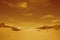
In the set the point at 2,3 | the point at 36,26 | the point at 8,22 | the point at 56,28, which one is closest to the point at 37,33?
the point at 36,26

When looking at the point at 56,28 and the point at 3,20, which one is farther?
the point at 56,28

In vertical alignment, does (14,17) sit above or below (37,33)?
above

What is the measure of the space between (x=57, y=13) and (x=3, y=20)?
65 centimetres

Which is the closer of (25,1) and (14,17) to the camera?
(25,1)

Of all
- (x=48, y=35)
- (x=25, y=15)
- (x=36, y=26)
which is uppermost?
(x=25, y=15)

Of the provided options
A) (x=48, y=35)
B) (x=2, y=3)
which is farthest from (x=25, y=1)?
(x=48, y=35)

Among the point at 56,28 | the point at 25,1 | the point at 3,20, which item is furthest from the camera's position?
the point at 56,28

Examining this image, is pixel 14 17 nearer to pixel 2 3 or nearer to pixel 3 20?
pixel 3 20

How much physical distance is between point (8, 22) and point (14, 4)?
264mm

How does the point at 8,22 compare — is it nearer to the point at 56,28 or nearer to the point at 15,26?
the point at 15,26

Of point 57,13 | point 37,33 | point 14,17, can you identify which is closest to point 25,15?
point 14,17

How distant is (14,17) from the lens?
58.9 inches

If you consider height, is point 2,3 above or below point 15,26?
above

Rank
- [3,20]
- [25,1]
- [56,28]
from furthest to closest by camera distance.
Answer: [56,28] < [3,20] < [25,1]
